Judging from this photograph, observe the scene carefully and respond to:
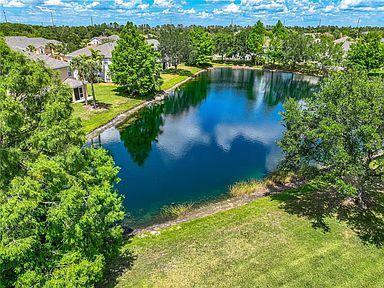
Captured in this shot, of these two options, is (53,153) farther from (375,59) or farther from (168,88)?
(375,59)

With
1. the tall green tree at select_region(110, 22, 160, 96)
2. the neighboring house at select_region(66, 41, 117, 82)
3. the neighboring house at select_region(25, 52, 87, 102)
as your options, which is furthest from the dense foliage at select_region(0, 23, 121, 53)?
the tall green tree at select_region(110, 22, 160, 96)

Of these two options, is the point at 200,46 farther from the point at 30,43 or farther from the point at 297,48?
the point at 30,43

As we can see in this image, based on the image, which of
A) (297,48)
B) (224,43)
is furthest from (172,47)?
(297,48)

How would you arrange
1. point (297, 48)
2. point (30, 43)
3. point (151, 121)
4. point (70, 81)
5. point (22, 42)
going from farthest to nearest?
1. point (297, 48)
2. point (30, 43)
3. point (22, 42)
4. point (70, 81)
5. point (151, 121)

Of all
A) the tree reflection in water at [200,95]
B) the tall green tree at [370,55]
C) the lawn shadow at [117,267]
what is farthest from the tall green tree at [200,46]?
the lawn shadow at [117,267]

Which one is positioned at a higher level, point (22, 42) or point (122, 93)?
point (22, 42)

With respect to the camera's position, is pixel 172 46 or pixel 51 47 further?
pixel 172 46
